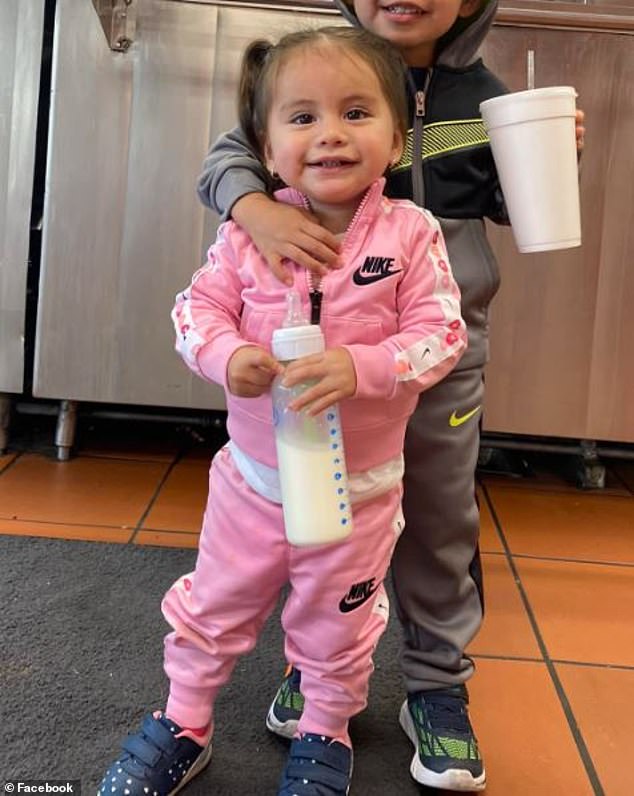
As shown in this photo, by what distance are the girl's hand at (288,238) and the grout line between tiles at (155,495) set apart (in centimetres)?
76

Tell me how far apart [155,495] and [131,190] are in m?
0.58

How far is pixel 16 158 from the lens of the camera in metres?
1.60

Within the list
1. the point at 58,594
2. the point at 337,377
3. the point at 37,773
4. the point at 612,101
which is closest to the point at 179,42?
the point at 612,101

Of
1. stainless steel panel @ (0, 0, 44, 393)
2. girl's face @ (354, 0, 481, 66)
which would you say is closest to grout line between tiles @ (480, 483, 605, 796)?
girl's face @ (354, 0, 481, 66)

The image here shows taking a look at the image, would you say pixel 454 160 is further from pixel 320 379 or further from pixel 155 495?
pixel 155 495

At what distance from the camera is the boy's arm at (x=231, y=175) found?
0.81 m

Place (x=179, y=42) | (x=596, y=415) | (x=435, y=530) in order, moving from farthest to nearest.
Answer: (x=596, y=415) → (x=179, y=42) → (x=435, y=530)

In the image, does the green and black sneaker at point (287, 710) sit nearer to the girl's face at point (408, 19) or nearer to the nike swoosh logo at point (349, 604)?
the nike swoosh logo at point (349, 604)

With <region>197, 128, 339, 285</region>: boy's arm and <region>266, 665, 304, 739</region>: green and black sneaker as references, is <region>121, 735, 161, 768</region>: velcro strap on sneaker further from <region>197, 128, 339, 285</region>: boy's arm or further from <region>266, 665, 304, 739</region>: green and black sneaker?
<region>197, 128, 339, 285</region>: boy's arm

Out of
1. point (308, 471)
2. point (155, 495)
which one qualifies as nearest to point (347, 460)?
point (308, 471)

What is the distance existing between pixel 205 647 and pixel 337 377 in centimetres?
32

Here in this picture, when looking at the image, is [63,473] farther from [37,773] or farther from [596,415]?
[596,415]

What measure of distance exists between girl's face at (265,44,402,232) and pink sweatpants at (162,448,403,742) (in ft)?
0.92

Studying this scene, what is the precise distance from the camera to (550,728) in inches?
37.8
